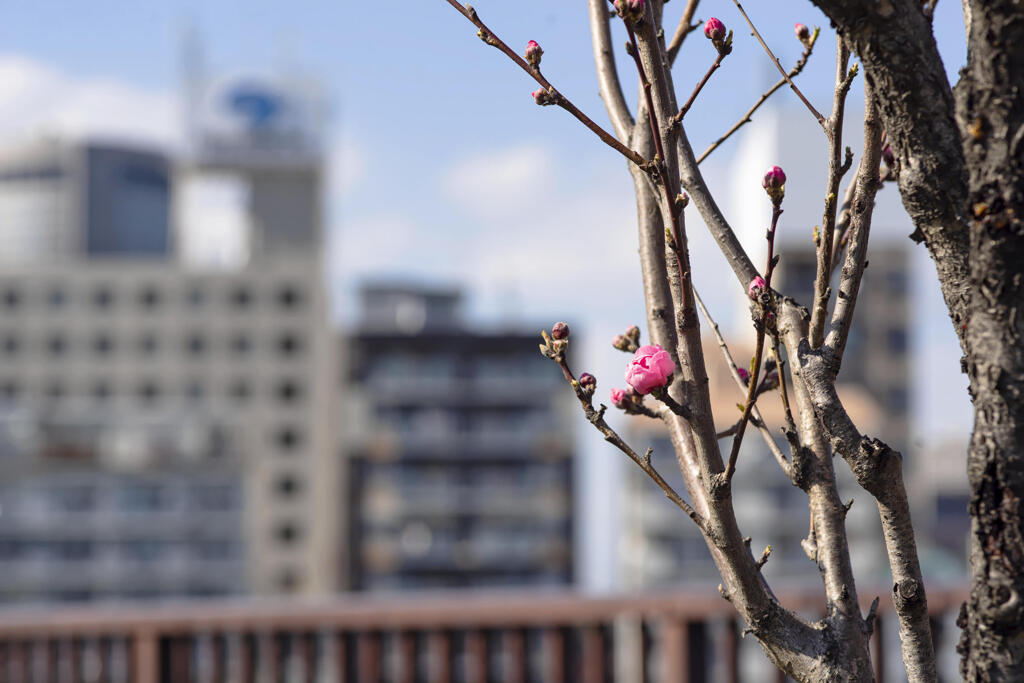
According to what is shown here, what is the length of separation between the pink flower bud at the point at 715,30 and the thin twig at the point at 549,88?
0.17 meters

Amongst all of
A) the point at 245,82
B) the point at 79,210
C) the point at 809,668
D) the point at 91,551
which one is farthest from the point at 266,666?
the point at 79,210

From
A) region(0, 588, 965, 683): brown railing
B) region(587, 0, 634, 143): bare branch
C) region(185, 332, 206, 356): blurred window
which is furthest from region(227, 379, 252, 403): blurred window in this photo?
region(587, 0, 634, 143): bare branch

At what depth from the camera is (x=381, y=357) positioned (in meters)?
36.0

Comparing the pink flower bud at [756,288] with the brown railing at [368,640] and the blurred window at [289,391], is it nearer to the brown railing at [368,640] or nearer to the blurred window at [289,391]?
the brown railing at [368,640]

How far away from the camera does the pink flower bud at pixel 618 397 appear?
1.00m

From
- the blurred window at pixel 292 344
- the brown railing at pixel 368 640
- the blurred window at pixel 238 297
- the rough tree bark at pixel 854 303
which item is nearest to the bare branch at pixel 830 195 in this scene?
the rough tree bark at pixel 854 303

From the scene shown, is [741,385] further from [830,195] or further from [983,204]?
[983,204]

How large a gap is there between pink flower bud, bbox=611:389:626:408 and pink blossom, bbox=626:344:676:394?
0.22 feet

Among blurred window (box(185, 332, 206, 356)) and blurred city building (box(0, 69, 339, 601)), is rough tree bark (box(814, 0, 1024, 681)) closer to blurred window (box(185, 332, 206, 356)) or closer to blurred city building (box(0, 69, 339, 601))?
blurred city building (box(0, 69, 339, 601))

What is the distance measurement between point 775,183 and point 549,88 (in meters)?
0.23

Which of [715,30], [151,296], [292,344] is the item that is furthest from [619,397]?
[151,296]

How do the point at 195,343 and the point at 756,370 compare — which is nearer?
the point at 756,370

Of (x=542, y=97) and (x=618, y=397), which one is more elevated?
(x=542, y=97)

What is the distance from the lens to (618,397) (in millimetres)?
1011
